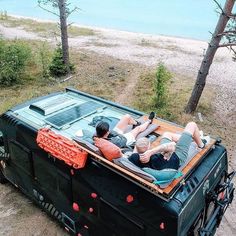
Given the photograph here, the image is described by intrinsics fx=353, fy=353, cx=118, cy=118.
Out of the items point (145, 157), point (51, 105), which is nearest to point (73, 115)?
point (51, 105)

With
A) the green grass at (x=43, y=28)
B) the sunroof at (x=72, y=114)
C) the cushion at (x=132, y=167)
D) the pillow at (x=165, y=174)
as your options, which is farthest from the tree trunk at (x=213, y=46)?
the green grass at (x=43, y=28)

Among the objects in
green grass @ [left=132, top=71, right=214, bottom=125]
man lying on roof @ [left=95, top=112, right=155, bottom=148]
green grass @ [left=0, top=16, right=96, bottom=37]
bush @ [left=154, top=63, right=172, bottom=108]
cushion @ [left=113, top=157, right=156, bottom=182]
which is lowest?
green grass @ [left=0, top=16, right=96, bottom=37]

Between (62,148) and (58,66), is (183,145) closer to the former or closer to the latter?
(62,148)

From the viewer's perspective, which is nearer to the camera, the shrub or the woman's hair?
the woman's hair

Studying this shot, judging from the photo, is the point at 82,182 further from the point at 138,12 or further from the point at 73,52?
the point at 138,12

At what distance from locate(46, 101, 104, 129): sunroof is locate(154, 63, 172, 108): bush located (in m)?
5.21

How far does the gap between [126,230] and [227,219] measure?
3.46 meters

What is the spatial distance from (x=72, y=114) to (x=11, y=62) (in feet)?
29.3

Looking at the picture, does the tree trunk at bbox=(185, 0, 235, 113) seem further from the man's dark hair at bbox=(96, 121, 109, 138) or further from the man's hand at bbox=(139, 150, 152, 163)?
the man's hand at bbox=(139, 150, 152, 163)

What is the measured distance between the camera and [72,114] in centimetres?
711

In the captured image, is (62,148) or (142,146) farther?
(62,148)

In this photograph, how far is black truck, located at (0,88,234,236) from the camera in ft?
16.2

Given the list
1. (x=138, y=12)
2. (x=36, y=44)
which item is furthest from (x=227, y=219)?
(x=138, y=12)

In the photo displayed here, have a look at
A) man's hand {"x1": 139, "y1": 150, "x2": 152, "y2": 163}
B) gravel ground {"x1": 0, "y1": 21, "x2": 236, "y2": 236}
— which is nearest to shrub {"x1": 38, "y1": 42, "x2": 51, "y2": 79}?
gravel ground {"x1": 0, "y1": 21, "x2": 236, "y2": 236}
